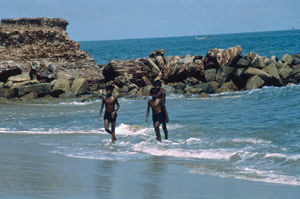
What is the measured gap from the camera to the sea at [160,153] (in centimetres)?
698

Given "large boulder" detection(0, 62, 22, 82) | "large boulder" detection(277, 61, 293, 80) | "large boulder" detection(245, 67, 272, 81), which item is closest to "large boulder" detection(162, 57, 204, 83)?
"large boulder" detection(245, 67, 272, 81)

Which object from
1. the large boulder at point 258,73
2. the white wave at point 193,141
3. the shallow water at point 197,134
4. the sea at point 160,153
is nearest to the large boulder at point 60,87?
the shallow water at point 197,134

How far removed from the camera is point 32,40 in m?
31.7

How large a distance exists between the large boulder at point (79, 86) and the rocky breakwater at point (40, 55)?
26.4 inches

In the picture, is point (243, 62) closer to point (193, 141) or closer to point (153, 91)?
point (193, 141)

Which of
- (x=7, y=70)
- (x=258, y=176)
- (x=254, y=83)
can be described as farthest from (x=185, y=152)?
(x=7, y=70)

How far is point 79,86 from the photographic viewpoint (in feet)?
89.9

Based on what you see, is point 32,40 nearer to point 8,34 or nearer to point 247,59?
point 8,34

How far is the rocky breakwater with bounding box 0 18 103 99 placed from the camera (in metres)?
29.3

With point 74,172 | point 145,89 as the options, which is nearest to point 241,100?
point 145,89

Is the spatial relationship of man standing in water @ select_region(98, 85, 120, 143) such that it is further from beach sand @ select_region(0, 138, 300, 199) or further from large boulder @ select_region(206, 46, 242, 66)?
large boulder @ select_region(206, 46, 242, 66)

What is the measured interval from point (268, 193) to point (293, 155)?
365cm

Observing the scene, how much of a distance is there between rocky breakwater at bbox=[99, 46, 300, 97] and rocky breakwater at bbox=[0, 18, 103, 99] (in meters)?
2.15

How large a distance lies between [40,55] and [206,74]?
11051 millimetres
